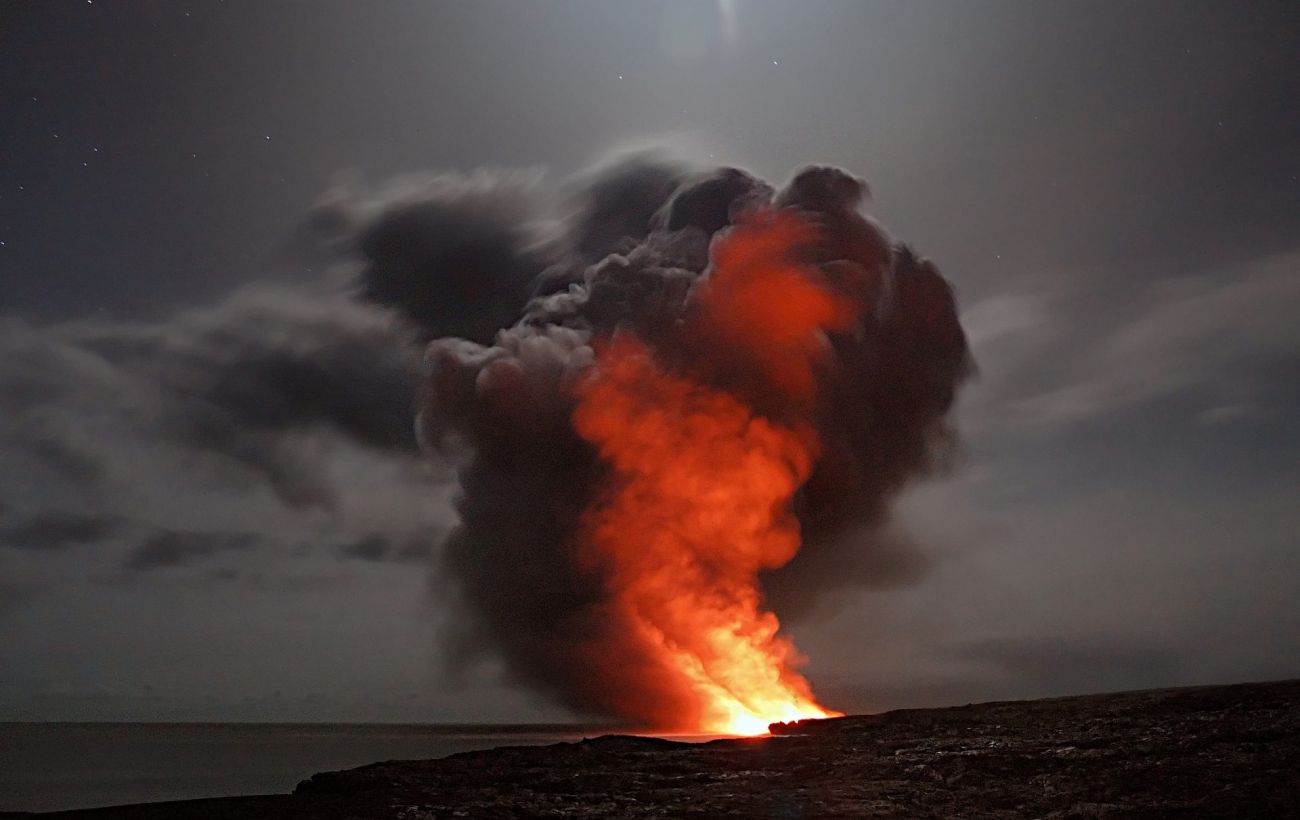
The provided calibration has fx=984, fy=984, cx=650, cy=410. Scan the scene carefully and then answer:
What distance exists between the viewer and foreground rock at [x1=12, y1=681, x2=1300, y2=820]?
994 inches

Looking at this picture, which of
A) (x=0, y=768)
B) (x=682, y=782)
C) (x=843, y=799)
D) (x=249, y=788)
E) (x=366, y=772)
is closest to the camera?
(x=843, y=799)

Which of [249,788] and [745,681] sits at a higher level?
[745,681]

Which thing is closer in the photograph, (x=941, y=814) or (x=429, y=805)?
(x=941, y=814)

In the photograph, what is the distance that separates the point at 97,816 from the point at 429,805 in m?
9.21

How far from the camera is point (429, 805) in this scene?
2833cm

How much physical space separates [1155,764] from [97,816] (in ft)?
96.9

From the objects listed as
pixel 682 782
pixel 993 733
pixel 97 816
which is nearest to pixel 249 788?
pixel 97 816

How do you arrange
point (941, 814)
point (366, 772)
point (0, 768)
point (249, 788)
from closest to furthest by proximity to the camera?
point (941, 814) → point (366, 772) → point (249, 788) → point (0, 768)

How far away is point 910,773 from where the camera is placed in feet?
98.5

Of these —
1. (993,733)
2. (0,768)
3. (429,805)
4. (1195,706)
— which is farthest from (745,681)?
(0,768)

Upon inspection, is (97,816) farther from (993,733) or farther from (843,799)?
(993,733)

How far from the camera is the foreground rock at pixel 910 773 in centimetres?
2525

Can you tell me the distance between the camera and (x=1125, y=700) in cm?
3681

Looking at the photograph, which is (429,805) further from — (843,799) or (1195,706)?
(1195,706)
